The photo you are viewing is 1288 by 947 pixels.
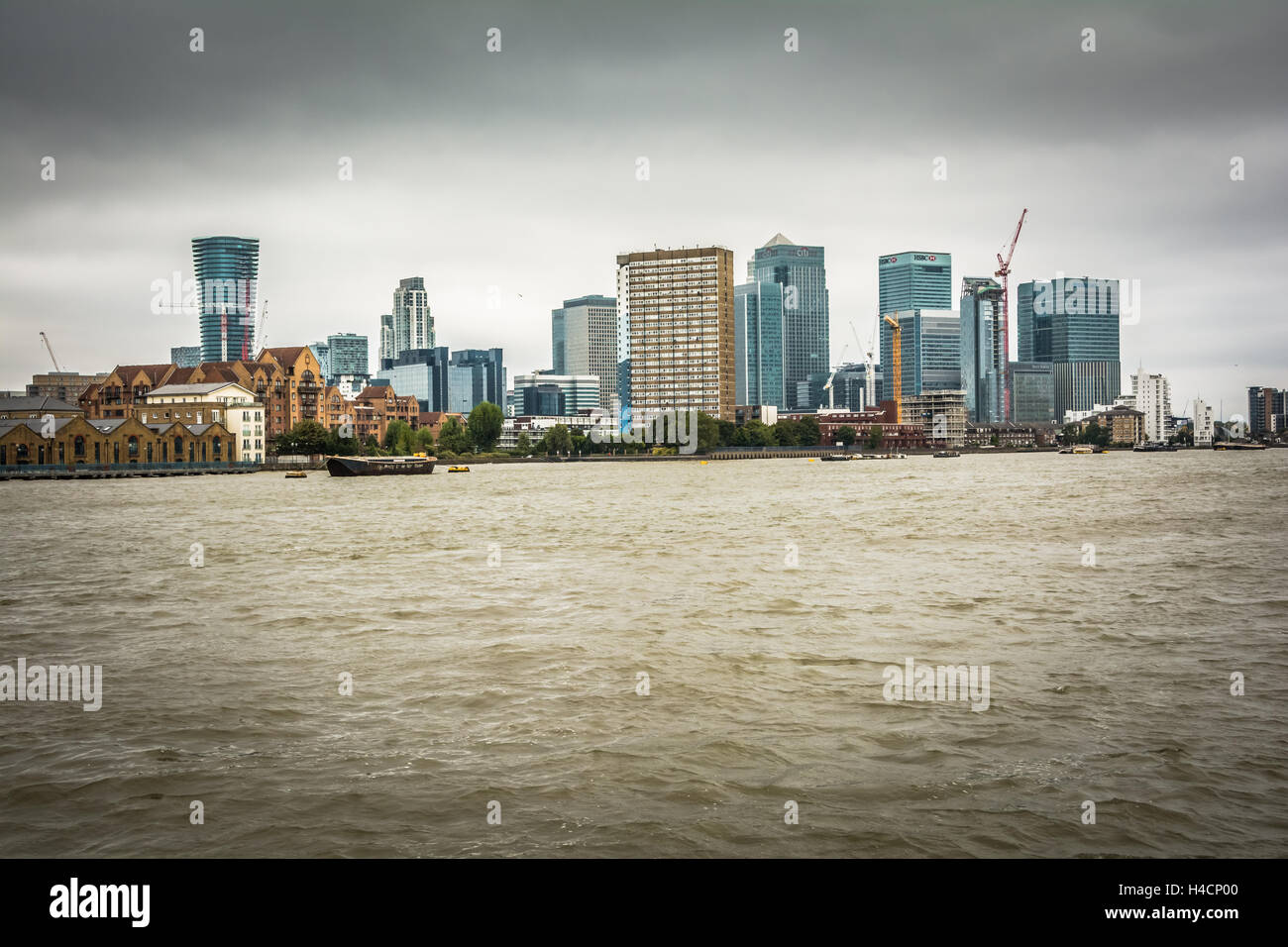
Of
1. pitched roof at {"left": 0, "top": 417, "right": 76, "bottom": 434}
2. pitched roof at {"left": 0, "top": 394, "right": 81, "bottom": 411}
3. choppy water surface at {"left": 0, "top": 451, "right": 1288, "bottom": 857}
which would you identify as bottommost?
choppy water surface at {"left": 0, "top": 451, "right": 1288, "bottom": 857}

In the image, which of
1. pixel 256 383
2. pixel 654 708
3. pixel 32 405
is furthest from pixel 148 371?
pixel 654 708

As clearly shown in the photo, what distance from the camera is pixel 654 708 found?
36.4 feet

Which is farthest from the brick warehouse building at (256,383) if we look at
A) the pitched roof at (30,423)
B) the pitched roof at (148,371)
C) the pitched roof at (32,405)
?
the pitched roof at (30,423)

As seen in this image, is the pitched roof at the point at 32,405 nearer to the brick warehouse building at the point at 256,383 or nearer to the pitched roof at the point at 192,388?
the brick warehouse building at the point at 256,383

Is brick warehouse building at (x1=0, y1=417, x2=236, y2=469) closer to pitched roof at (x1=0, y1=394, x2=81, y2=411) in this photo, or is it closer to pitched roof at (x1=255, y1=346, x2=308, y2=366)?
pitched roof at (x1=0, y1=394, x2=81, y2=411)

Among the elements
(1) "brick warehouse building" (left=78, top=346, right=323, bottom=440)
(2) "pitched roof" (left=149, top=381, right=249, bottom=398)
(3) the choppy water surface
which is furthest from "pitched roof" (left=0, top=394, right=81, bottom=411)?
(3) the choppy water surface

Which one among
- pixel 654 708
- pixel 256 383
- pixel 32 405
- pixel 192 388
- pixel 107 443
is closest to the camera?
pixel 654 708

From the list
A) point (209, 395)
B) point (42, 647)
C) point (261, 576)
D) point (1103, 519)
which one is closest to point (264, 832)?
point (42, 647)

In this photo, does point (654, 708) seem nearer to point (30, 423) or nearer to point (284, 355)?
point (30, 423)

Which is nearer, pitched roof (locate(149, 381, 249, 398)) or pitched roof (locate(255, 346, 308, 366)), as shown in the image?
pitched roof (locate(149, 381, 249, 398))

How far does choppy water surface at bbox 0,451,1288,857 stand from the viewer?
24.8ft

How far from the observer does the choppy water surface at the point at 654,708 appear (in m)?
7.57
